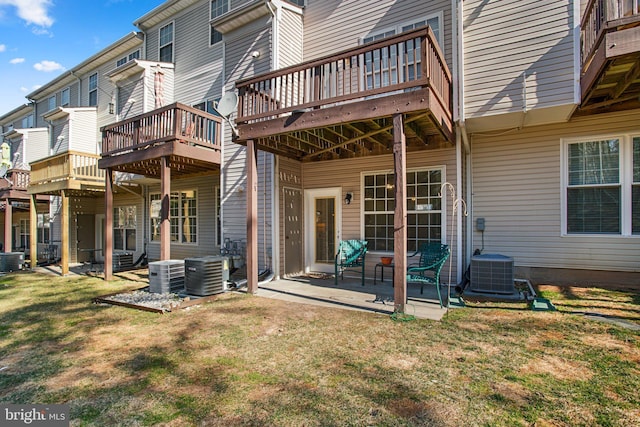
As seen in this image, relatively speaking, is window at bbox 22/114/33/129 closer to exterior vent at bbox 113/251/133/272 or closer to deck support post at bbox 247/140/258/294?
exterior vent at bbox 113/251/133/272

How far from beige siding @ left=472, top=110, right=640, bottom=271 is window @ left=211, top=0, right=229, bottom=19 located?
8.61 m

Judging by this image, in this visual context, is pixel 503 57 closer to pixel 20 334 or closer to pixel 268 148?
pixel 268 148

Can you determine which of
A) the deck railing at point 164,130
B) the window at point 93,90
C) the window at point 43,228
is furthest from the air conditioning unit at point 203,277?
the window at point 43,228

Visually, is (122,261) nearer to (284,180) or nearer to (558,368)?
(284,180)

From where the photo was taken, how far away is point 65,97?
15.8 metres

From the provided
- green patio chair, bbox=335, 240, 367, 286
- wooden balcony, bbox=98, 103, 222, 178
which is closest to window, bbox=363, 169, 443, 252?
green patio chair, bbox=335, 240, 367, 286

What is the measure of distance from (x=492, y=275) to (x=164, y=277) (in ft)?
19.8

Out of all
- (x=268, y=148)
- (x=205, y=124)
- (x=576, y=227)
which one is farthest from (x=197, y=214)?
(x=576, y=227)

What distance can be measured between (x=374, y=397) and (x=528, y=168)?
564 centimetres

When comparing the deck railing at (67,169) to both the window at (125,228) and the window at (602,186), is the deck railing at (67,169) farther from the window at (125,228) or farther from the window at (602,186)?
the window at (602,186)

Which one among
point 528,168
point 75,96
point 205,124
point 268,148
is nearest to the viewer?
point 528,168

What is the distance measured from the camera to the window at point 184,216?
10891 mm

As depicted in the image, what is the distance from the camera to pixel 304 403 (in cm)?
258

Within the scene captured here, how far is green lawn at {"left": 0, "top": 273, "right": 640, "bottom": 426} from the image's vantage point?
2438 millimetres
